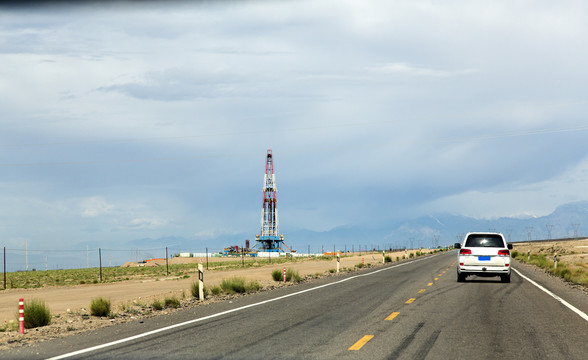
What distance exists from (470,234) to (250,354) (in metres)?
18.9

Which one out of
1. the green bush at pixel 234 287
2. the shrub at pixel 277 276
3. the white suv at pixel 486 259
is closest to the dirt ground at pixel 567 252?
the white suv at pixel 486 259

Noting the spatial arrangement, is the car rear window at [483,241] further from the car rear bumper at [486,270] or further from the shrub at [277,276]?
the shrub at [277,276]

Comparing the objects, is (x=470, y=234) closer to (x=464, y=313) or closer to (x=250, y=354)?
(x=464, y=313)

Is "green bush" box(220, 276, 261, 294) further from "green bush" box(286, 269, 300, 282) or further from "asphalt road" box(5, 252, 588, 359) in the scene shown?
"green bush" box(286, 269, 300, 282)

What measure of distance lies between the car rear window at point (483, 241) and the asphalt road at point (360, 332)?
720 cm

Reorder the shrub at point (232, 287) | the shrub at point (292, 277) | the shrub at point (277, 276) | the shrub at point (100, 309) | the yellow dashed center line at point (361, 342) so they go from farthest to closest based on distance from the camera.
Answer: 1. the shrub at point (277, 276)
2. the shrub at point (292, 277)
3. the shrub at point (232, 287)
4. the shrub at point (100, 309)
5. the yellow dashed center line at point (361, 342)

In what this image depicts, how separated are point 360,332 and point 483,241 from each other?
1640 cm

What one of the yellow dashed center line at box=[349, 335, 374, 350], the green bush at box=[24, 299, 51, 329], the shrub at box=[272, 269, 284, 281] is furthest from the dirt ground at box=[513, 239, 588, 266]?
the green bush at box=[24, 299, 51, 329]

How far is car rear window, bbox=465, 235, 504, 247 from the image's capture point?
2733cm

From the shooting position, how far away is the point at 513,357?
9.96 m

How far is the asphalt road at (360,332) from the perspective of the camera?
1049 cm

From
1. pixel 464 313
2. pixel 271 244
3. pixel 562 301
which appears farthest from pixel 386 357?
pixel 271 244

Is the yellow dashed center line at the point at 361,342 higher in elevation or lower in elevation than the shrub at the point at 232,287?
higher

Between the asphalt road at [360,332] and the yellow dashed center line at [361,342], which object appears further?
A: the yellow dashed center line at [361,342]
